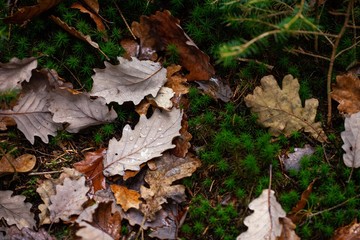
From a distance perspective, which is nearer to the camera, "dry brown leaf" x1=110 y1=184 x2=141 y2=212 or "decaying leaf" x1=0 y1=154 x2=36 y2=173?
"dry brown leaf" x1=110 y1=184 x2=141 y2=212

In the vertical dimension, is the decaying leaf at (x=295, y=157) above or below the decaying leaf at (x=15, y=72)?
below

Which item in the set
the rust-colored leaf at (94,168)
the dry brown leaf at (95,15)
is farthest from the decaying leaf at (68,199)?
the dry brown leaf at (95,15)

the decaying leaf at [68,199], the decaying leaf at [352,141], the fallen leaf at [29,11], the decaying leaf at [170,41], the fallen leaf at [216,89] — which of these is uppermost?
the fallen leaf at [29,11]

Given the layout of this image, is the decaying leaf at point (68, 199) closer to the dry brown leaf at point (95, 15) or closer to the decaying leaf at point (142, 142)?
the decaying leaf at point (142, 142)

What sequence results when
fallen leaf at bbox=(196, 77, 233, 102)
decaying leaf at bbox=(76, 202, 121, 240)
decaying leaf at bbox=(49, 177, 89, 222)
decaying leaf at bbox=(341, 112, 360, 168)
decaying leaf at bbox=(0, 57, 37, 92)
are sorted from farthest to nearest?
fallen leaf at bbox=(196, 77, 233, 102)
decaying leaf at bbox=(0, 57, 37, 92)
decaying leaf at bbox=(341, 112, 360, 168)
decaying leaf at bbox=(49, 177, 89, 222)
decaying leaf at bbox=(76, 202, 121, 240)

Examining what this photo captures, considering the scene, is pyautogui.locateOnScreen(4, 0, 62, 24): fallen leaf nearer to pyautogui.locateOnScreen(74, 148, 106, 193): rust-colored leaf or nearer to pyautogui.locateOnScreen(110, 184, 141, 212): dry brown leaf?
pyautogui.locateOnScreen(74, 148, 106, 193): rust-colored leaf

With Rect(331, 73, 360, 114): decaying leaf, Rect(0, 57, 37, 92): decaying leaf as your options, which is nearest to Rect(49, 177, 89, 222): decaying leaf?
Rect(0, 57, 37, 92): decaying leaf
